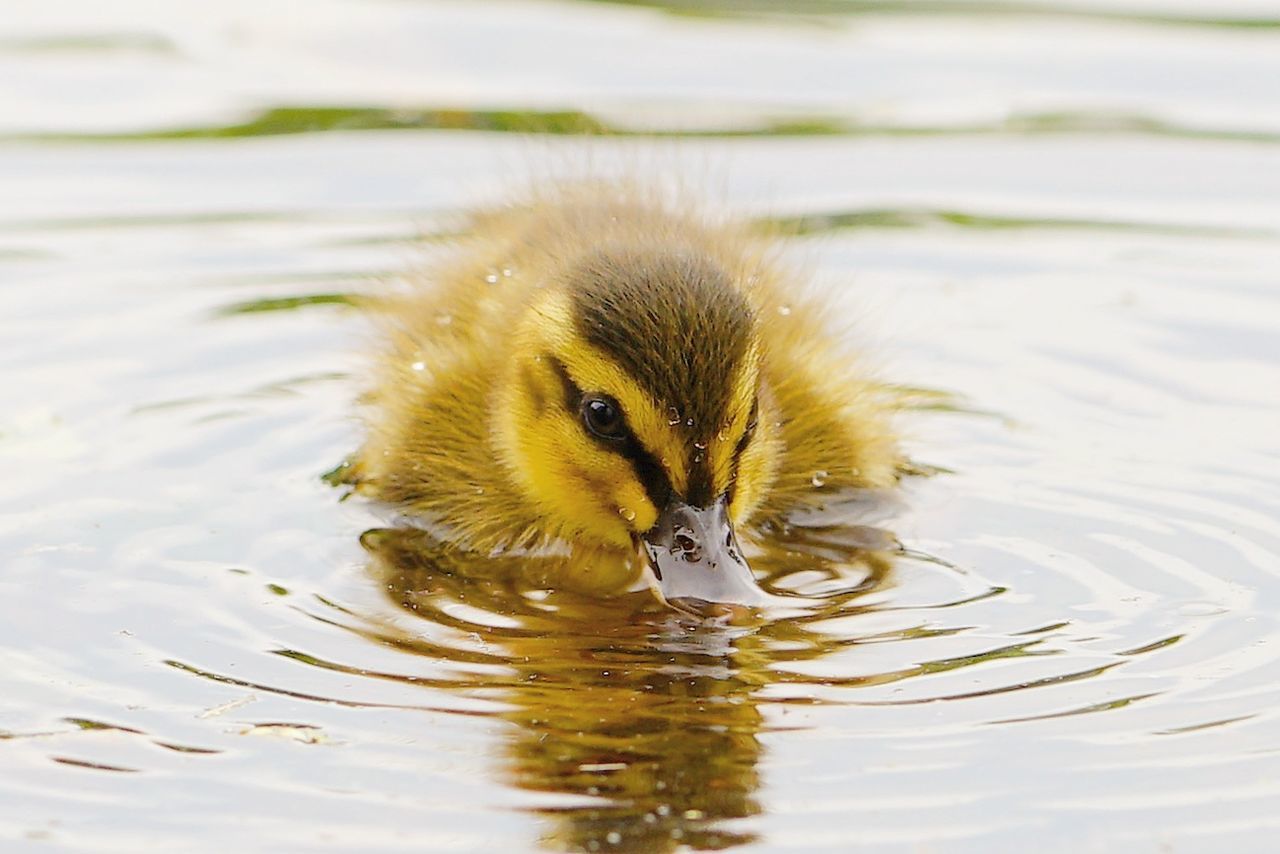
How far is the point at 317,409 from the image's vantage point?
5.97 metres

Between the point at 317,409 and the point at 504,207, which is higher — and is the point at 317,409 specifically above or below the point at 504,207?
below

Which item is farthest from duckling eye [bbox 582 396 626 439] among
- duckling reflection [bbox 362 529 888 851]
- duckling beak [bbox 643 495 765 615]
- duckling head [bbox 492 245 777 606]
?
duckling reflection [bbox 362 529 888 851]

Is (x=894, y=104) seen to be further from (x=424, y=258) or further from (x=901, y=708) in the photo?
(x=901, y=708)

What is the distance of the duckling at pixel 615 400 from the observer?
4488 mm

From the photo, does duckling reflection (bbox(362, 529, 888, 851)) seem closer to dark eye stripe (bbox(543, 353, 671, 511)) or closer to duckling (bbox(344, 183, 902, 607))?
duckling (bbox(344, 183, 902, 607))

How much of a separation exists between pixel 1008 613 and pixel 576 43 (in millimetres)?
5327

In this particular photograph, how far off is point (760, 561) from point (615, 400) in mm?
640

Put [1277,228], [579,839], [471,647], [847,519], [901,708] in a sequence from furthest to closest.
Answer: [1277,228] → [847,519] → [471,647] → [901,708] → [579,839]

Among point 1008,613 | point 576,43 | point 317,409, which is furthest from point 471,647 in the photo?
point 576,43

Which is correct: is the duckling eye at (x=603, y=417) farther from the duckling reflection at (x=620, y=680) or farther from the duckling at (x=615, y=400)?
the duckling reflection at (x=620, y=680)

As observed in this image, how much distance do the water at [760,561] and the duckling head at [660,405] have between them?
0.63 ft

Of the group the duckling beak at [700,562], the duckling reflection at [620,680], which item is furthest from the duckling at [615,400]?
the duckling reflection at [620,680]

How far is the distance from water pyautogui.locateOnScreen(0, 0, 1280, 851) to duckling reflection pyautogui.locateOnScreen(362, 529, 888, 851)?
0.5 inches

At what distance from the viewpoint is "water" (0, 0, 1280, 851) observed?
373 cm
